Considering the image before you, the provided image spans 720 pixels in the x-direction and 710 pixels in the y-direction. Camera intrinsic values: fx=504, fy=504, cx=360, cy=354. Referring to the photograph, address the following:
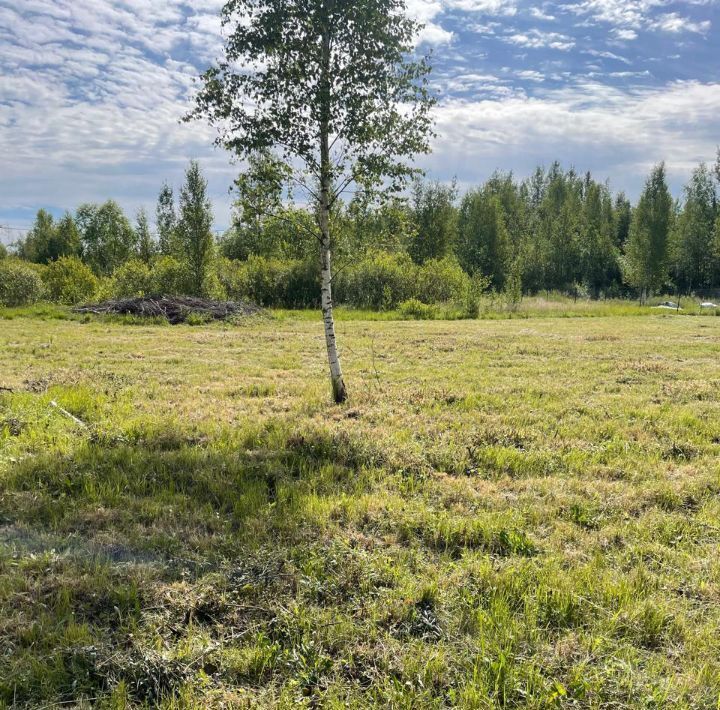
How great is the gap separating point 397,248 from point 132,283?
27.4m

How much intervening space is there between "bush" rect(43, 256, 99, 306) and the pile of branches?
1047 centimetres

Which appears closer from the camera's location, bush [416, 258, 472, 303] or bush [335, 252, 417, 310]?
bush [335, 252, 417, 310]

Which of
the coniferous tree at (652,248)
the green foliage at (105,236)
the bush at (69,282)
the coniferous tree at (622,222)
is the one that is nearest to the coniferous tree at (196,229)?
the bush at (69,282)

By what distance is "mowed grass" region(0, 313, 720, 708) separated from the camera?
2674 millimetres

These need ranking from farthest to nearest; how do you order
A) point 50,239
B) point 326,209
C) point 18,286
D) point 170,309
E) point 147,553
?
point 50,239, point 18,286, point 170,309, point 326,209, point 147,553

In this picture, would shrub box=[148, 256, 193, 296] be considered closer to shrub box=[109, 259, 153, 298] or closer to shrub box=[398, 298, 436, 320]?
shrub box=[109, 259, 153, 298]

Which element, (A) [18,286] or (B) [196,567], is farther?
(A) [18,286]

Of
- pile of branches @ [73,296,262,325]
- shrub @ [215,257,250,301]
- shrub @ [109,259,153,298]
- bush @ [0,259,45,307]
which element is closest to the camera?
pile of branches @ [73,296,262,325]

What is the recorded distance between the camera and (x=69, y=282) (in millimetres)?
35906

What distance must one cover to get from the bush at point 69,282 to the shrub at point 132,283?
3.75m

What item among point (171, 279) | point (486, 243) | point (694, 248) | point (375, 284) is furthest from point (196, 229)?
point (694, 248)

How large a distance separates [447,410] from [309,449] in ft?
9.33

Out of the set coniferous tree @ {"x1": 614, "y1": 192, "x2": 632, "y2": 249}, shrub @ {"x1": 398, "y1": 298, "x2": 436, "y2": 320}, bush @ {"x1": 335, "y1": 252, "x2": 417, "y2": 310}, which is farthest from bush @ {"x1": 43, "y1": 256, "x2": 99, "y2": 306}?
coniferous tree @ {"x1": 614, "y1": 192, "x2": 632, "y2": 249}

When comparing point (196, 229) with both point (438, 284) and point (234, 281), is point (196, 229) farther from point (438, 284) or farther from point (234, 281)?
point (438, 284)
